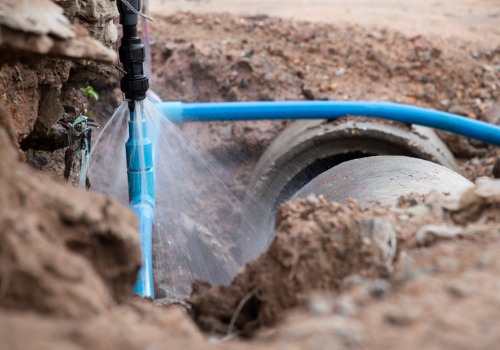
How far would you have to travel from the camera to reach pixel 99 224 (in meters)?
1.30

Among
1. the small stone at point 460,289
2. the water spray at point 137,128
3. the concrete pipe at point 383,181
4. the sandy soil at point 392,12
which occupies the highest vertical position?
the sandy soil at point 392,12

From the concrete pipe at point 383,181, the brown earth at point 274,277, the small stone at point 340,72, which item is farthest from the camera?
the small stone at point 340,72

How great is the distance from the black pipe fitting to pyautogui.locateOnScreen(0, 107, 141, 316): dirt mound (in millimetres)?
1548

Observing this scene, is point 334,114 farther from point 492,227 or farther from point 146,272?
point 492,227

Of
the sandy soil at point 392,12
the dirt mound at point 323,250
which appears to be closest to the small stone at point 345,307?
the dirt mound at point 323,250

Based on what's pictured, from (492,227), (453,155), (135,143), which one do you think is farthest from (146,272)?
(453,155)

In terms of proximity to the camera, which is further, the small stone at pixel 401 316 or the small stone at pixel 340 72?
the small stone at pixel 340 72

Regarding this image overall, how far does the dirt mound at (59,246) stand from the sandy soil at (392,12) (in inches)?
151

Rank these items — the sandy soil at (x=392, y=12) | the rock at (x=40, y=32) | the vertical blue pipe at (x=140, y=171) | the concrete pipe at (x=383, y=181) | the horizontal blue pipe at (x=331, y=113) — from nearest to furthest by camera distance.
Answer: the rock at (x=40, y=32), the concrete pipe at (x=383, y=181), the vertical blue pipe at (x=140, y=171), the horizontal blue pipe at (x=331, y=113), the sandy soil at (x=392, y=12)

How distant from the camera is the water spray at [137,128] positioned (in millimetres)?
2838

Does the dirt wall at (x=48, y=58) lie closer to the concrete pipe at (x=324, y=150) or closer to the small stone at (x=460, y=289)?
the small stone at (x=460, y=289)

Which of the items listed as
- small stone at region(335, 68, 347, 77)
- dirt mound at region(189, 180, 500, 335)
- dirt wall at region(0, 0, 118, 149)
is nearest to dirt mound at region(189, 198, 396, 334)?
dirt mound at region(189, 180, 500, 335)

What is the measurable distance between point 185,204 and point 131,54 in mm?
1337

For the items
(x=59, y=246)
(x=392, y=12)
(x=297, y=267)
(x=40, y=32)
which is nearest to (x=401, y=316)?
(x=297, y=267)
